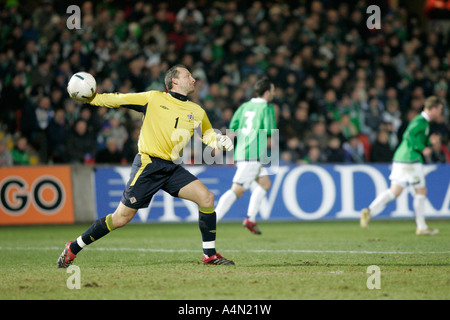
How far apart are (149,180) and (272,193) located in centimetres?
765

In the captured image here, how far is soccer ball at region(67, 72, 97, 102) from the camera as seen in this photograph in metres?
7.58

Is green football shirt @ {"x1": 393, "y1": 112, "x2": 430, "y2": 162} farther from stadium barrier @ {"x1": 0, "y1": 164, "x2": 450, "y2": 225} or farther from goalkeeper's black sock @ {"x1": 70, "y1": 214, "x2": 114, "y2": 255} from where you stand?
goalkeeper's black sock @ {"x1": 70, "y1": 214, "x2": 114, "y2": 255}

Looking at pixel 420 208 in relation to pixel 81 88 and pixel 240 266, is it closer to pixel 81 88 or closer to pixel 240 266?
pixel 240 266

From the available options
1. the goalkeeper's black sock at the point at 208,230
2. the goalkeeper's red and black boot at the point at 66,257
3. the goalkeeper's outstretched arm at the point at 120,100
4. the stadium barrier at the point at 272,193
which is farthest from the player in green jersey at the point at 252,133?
the goalkeeper's red and black boot at the point at 66,257

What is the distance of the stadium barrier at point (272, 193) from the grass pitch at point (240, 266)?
1510 mm

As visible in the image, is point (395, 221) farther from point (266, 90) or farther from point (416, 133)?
point (266, 90)

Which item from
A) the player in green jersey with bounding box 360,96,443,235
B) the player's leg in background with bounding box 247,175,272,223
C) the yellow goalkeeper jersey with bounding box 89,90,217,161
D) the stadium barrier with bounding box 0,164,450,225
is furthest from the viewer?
the stadium barrier with bounding box 0,164,450,225

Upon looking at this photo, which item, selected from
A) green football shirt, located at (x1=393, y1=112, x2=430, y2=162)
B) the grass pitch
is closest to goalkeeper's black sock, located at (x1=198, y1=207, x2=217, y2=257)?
the grass pitch

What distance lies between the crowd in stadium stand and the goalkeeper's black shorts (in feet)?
26.2

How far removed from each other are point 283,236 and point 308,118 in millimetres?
6366

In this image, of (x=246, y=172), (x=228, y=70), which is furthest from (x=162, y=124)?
(x=228, y=70)

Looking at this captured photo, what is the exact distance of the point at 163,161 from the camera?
8.05m
